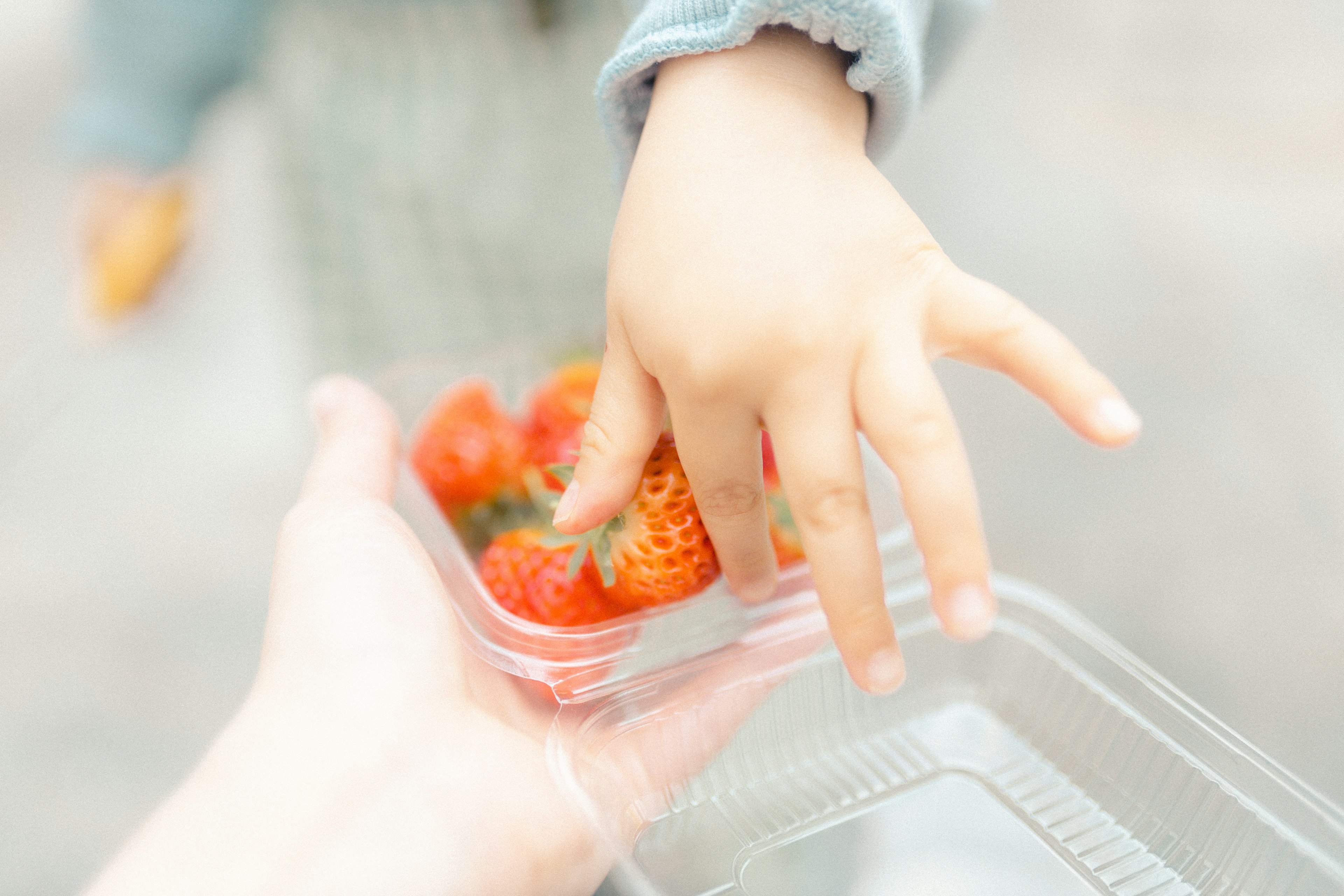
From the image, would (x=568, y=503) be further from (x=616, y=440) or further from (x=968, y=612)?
(x=968, y=612)

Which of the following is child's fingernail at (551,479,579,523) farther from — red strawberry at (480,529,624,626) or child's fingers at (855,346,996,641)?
child's fingers at (855,346,996,641)

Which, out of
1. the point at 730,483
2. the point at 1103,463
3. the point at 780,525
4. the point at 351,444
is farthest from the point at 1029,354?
the point at 1103,463

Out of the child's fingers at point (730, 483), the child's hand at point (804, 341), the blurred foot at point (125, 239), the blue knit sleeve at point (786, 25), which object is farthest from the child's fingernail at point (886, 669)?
the blurred foot at point (125, 239)

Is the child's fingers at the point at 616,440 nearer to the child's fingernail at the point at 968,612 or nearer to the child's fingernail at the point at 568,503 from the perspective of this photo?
the child's fingernail at the point at 568,503

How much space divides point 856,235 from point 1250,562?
2.48 feet

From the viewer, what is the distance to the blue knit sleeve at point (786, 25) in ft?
1.91

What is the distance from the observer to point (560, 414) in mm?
863

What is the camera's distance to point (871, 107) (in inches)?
25.8

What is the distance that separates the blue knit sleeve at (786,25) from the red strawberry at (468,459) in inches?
11.0

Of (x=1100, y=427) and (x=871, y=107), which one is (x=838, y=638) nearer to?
(x=1100, y=427)

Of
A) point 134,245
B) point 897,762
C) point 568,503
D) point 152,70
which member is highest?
point 152,70

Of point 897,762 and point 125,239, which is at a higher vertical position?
point 125,239

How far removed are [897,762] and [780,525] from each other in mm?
213

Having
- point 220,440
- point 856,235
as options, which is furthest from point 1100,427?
point 220,440
